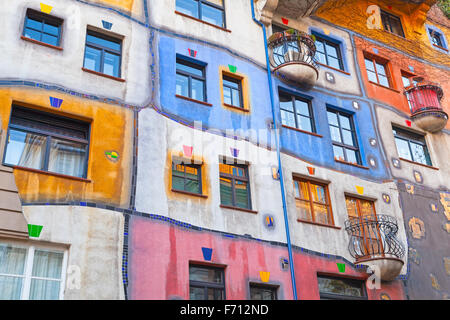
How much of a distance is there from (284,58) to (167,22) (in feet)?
11.6

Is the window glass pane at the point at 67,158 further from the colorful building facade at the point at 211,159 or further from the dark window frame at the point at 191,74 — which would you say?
the dark window frame at the point at 191,74

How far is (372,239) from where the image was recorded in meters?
13.2

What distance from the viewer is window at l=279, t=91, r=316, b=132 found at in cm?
1423

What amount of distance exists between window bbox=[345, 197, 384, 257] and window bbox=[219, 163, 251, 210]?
3062 millimetres

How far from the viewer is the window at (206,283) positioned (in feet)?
33.8

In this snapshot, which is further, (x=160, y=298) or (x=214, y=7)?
(x=214, y=7)

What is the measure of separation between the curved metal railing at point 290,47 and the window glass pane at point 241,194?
411cm

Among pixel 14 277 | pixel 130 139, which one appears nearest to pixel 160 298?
pixel 14 277

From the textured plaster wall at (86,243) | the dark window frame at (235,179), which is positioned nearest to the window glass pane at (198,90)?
the dark window frame at (235,179)

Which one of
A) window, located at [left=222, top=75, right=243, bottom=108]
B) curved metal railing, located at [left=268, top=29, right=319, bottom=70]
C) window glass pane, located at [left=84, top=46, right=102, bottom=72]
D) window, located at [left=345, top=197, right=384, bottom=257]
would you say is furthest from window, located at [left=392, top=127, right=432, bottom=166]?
window glass pane, located at [left=84, top=46, right=102, bottom=72]

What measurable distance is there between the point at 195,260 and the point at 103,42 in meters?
5.53

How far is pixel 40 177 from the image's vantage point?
9508 mm

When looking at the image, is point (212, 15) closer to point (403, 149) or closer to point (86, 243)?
point (403, 149)
